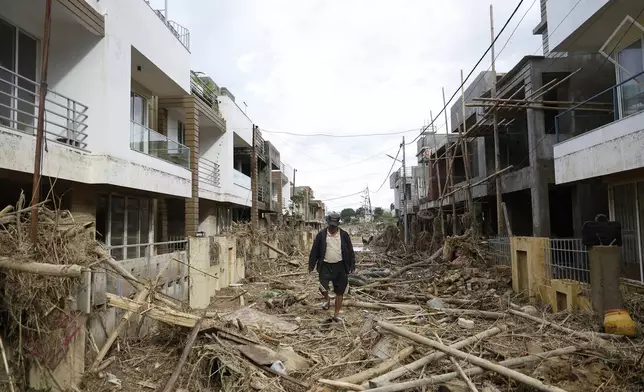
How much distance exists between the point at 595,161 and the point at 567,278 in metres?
2.82

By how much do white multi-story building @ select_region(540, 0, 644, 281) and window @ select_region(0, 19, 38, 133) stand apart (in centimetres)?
1123

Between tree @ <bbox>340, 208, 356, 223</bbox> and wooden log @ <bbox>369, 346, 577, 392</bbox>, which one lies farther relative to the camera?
tree @ <bbox>340, 208, 356, 223</bbox>

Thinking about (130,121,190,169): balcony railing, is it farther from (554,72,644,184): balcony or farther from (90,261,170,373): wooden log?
(554,72,644,184): balcony

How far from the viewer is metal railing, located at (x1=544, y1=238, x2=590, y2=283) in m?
8.29

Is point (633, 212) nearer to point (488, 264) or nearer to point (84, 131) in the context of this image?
point (488, 264)

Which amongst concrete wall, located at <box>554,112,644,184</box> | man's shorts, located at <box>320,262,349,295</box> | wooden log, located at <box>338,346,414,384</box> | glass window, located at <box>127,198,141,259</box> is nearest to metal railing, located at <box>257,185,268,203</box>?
glass window, located at <box>127,198,141,259</box>

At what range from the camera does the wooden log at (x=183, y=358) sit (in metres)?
4.81

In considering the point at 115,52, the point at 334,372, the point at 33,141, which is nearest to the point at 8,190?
the point at 33,141

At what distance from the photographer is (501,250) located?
12.5 metres

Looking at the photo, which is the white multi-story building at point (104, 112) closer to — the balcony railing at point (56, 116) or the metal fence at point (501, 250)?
the balcony railing at point (56, 116)

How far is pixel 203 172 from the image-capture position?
1805 cm

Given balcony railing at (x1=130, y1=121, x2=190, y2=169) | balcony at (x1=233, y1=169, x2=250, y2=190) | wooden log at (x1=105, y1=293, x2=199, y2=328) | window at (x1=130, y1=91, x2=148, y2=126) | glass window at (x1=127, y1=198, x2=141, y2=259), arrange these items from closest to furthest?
wooden log at (x1=105, y1=293, x2=199, y2=328) < balcony railing at (x1=130, y1=121, x2=190, y2=169) < glass window at (x1=127, y1=198, x2=141, y2=259) < window at (x1=130, y1=91, x2=148, y2=126) < balcony at (x1=233, y1=169, x2=250, y2=190)

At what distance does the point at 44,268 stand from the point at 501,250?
11.4 meters

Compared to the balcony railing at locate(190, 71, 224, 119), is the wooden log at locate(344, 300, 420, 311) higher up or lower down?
lower down
